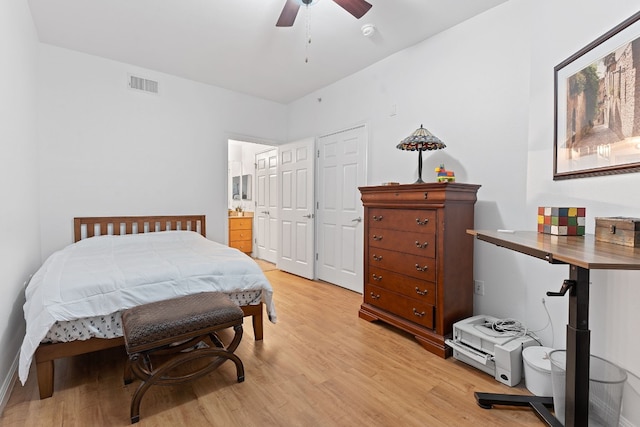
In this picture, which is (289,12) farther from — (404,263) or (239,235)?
(239,235)

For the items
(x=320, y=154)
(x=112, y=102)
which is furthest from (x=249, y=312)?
(x=112, y=102)

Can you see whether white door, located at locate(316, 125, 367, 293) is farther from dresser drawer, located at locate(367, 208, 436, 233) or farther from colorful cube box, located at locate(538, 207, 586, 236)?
colorful cube box, located at locate(538, 207, 586, 236)

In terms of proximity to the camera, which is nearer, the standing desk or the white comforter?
the standing desk

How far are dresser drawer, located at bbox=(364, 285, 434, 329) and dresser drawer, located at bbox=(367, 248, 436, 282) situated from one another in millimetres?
213

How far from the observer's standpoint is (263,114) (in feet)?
15.6

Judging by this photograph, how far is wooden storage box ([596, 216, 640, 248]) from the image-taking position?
3.99 feet

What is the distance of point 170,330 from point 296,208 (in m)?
3.12

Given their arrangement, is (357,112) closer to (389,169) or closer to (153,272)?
(389,169)

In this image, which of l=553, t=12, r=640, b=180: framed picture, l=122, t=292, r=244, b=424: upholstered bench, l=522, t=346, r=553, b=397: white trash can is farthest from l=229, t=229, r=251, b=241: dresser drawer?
l=553, t=12, r=640, b=180: framed picture

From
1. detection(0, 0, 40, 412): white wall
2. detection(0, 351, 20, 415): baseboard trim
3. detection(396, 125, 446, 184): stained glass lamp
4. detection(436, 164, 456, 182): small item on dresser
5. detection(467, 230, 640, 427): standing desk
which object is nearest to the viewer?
detection(467, 230, 640, 427): standing desk

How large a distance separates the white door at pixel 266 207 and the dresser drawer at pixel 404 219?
2676 millimetres

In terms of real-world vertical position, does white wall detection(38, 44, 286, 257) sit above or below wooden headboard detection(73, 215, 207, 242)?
above

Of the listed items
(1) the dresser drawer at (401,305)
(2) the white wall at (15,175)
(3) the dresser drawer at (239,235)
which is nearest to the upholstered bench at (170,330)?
(2) the white wall at (15,175)

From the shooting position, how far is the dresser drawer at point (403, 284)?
7.75 feet
